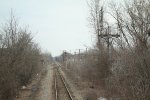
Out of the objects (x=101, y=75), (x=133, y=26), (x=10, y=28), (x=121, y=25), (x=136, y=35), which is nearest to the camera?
(x=136, y=35)

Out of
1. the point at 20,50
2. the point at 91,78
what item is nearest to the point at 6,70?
the point at 20,50

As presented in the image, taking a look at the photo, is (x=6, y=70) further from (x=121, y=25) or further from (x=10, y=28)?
(x=121, y=25)

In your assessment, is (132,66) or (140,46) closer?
(132,66)

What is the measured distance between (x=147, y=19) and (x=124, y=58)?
3.21 meters

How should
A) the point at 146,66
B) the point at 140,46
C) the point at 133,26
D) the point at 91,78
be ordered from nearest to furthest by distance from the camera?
1. the point at 146,66
2. the point at 140,46
3. the point at 133,26
4. the point at 91,78

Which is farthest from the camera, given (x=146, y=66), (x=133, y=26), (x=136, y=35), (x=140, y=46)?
(x=133, y=26)

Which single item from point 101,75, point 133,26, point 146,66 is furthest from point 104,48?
point 146,66

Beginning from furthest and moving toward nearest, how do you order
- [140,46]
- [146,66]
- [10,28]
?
1. [10,28]
2. [140,46]
3. [146,66]

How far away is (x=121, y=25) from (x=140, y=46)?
627cm

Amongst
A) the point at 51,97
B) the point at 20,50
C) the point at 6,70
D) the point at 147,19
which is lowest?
the point at 51,97

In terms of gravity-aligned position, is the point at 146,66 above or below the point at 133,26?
below

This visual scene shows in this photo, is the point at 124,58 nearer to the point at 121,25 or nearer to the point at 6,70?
the point at 121,25

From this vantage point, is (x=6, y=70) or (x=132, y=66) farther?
(x=6, y=70)

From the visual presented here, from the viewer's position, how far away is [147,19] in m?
18.2
